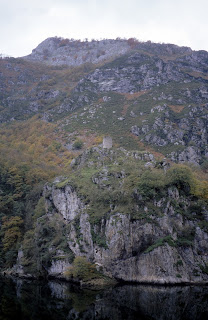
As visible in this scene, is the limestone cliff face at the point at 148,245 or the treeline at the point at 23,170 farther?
the treeline at the point at 23,170

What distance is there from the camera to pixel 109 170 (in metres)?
45.3

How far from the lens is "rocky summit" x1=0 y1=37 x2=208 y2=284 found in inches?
1384

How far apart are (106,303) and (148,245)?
515 inches

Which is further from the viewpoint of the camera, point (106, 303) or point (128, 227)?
point (128, 227)

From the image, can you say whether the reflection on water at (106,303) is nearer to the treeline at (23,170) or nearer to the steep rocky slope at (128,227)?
the steep rocky slope at (128,227)

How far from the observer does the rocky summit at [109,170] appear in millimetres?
35156

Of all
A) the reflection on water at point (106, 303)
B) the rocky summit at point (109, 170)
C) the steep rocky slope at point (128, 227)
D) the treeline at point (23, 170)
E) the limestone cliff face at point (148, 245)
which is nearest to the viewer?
the reflection on water at point (106, 303)

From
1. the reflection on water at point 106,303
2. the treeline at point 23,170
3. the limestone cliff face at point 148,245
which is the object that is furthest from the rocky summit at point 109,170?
the reflection on water at point 106,303

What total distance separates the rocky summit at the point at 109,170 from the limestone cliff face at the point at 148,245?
0.12m

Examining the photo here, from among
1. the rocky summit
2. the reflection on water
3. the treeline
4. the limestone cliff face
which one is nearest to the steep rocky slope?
the limestone cliff face

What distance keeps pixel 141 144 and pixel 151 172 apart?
102 ft

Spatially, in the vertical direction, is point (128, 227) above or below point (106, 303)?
above

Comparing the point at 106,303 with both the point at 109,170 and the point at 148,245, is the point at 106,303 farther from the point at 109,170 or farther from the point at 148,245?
the point at 109,170

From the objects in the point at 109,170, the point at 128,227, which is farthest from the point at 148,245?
the point at 109,170
